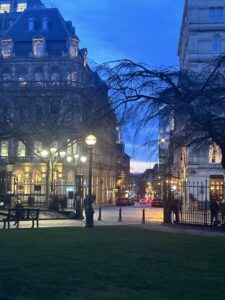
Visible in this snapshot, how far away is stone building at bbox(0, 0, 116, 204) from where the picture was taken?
19.7 meters

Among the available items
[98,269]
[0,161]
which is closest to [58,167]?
[0,161]

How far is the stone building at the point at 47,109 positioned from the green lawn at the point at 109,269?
4.12 meters

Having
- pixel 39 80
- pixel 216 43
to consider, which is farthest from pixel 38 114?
pixel 216 43

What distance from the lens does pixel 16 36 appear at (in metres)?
80.7

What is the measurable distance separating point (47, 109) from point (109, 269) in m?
33.9

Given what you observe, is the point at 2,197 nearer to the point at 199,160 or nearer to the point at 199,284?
the point at 199,284

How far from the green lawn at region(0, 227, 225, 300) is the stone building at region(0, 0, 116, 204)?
4122mm

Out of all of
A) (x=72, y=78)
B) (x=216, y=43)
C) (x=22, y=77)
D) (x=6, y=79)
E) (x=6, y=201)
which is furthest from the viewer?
(x=216, y=43)

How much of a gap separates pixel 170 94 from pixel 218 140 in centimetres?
288

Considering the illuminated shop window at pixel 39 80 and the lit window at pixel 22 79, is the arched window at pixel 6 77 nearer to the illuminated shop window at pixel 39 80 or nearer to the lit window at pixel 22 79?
the lit window at pixel 22 79

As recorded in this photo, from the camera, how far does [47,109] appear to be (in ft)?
143

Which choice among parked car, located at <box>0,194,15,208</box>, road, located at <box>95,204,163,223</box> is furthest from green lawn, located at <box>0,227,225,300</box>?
parked car, located at <box>0,194,15,208</box>

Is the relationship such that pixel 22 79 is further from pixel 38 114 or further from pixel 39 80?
pixel 38 114

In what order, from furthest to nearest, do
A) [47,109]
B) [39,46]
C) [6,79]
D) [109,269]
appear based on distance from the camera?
[39,46] < [47,109] < [6,79] < [109,269]
